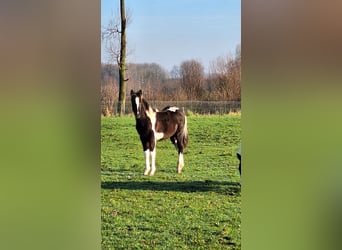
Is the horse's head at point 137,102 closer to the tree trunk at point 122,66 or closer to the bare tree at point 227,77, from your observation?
the tree trunk at point 122,66

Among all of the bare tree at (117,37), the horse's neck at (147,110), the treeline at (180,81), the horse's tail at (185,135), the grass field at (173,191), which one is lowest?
the grass field at (173,191)

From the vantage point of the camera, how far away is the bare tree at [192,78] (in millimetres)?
2135

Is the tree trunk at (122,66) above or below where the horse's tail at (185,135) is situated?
above

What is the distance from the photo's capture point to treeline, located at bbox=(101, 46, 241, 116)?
2.11 metres

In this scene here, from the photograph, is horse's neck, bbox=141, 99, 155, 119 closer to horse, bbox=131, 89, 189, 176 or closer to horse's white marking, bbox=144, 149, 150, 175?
horse, bbox=131, 89, 189, 176

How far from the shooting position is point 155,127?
226 centimetres

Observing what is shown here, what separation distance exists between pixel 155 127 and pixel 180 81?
0.96ft

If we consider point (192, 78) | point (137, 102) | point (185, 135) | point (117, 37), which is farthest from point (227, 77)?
point (117, 37)

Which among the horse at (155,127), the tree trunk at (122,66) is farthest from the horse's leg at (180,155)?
the tree trunk at (122,66)

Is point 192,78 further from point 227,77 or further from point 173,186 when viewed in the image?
point 173,186
